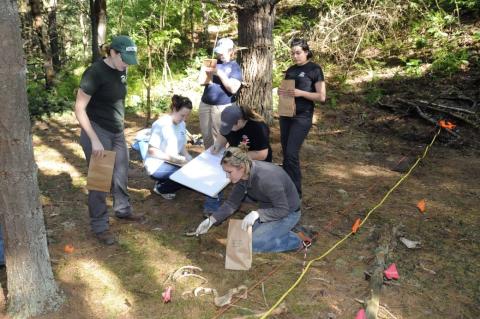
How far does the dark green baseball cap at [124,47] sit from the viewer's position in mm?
3867

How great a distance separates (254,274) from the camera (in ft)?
12.9

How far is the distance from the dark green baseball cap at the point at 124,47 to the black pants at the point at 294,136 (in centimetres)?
192

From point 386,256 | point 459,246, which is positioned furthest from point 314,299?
point 459,246

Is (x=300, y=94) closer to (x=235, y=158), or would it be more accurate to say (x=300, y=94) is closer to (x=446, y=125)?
(x=235, y=158)

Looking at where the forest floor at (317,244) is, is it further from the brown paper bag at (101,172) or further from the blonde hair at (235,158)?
the blonde hair at (235,158)

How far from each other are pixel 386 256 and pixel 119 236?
2758mm

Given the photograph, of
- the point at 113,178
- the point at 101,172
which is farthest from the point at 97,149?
the point at 113,178

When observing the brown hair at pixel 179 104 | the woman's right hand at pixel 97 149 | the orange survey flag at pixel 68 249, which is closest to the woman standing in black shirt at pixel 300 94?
the brown hair at pixel 179 104

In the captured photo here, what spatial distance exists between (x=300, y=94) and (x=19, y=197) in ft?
9.87

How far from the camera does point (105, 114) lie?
415cm

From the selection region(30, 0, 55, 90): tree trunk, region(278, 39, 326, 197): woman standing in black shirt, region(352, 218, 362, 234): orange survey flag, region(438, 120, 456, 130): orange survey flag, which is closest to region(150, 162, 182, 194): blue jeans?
region(278, 39, 326, 197): woman standing in black shirt

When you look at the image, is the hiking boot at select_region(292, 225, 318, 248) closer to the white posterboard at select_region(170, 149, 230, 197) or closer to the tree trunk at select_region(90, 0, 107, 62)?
the white posterboard at select_region(170, 149, 230, 197)

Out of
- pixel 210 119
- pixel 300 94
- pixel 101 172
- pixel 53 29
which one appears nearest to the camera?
pixel 101 172

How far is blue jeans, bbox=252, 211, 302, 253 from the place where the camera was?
4.23 metres
